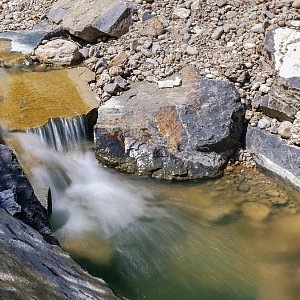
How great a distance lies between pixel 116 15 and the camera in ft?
24.9

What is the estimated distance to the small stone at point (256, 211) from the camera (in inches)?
201

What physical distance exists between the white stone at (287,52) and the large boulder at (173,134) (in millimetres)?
656

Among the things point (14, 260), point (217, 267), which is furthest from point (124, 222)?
point (14, 260)

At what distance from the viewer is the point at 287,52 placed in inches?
237

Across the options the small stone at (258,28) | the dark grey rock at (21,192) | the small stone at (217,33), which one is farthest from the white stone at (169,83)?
the dark grey rock at (21,192)

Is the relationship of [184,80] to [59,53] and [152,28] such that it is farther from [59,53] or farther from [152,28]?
[59,53]

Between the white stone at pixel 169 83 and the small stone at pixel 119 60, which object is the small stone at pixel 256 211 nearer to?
the white stone at pixel 169 83

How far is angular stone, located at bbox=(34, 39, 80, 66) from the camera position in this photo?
7289 millimetres

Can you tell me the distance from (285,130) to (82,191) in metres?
2.47

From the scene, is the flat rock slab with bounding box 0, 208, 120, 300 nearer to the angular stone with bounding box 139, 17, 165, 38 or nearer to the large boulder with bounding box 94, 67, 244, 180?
the large boulder with bounding box 94, 67, 244, 180

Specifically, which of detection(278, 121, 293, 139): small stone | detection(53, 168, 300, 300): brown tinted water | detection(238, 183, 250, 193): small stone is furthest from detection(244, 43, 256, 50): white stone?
detection(238, 183, 250, 193): small stone

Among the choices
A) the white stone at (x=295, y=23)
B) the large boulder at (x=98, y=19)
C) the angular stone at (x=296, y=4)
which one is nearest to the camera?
the white stone at (x=295, y=23)

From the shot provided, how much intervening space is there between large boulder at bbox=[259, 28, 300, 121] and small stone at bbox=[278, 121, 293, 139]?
78 mm

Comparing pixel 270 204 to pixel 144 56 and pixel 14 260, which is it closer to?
pixel 144 56
